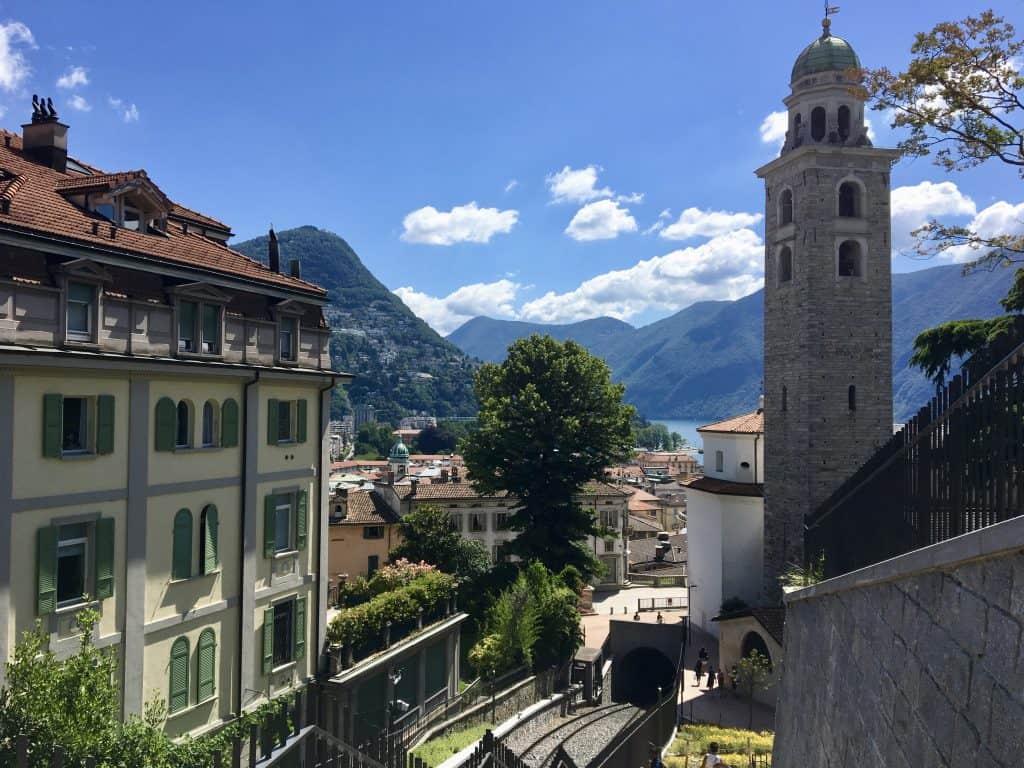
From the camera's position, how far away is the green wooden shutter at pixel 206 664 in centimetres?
1504

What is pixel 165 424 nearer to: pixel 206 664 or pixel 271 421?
pixel 271 421

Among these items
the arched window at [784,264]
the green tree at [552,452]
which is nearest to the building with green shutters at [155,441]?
the green tree at [552,452]

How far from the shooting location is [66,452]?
41.6 ft

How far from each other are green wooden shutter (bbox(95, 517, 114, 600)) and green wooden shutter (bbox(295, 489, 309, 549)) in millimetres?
5118

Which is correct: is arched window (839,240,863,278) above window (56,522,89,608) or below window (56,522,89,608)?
above

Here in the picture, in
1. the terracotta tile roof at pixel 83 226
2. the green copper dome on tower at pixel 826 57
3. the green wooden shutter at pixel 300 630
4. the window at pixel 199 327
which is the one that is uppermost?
the green copper dome on tower at pixel 826 57

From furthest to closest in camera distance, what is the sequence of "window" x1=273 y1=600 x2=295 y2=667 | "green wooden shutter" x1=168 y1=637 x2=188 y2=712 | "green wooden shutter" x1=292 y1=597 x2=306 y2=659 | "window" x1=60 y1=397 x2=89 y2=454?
"green wooden shutter" x1=292 y1=597 x2=306 y2=659
"window" x1=273 y1=600 x2=295 y2=667
"green wooden shutter" x1=168 y1=637 x2=188 y2=712
"window" x1=60 y1=397 x2=89 y2=454

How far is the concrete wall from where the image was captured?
3529mm

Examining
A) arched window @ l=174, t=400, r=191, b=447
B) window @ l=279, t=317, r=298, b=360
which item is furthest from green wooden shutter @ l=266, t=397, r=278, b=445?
arched window @ l=174, t=400, r=191, b=447

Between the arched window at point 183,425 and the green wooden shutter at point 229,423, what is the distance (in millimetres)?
794

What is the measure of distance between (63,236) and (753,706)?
26.6 metres

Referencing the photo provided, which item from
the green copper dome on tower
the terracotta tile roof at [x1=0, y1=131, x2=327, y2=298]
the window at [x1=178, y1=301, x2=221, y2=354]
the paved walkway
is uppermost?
the green copper dome on tower

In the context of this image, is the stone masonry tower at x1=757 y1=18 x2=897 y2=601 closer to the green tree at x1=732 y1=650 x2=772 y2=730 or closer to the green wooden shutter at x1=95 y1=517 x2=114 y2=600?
the green tree at x1=732 y1=650 x2=772 y2=730

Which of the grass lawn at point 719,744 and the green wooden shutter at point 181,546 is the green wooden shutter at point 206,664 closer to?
the green wooden shutter at point 181,546
